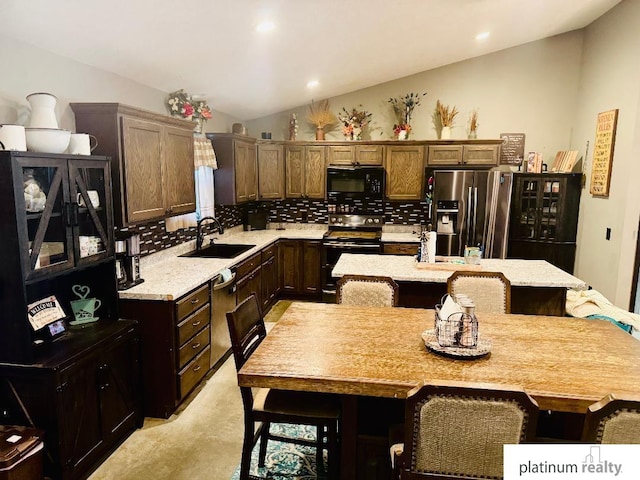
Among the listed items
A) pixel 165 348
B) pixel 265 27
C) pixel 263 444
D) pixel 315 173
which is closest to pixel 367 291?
pixel 263 444

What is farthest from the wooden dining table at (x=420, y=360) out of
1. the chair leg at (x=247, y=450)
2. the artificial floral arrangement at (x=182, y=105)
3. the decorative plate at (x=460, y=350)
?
the artificial floral arrangement at (x=182, y=105)

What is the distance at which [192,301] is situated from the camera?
121 inches

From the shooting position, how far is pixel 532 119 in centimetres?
562

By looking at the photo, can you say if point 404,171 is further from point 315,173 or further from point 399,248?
point 315,173

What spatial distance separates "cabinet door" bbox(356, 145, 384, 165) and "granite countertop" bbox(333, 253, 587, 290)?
2016mm

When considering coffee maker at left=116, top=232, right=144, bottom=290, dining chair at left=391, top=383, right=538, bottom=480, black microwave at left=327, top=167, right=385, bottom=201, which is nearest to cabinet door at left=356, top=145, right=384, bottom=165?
black microwave at left=327, top=167, right=385, bottom=201

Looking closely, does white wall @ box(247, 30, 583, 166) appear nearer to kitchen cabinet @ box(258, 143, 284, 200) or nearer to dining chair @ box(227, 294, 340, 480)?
kitchen cabinet @ box(258, 143, 284, 200)

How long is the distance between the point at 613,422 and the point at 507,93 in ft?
16.8

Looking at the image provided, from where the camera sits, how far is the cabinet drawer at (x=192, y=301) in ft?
9.55

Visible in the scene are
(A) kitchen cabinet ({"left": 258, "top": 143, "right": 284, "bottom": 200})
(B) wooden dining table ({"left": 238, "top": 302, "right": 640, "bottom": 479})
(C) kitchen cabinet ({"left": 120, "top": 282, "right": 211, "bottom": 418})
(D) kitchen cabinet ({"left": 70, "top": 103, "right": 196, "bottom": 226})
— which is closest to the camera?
(B) wooden dining table ({"left": 238, "top": 302, "right": 640, "bottom": 479})

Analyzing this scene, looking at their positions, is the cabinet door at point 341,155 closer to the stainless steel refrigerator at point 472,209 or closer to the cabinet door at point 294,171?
the cabinet door at point 294,171

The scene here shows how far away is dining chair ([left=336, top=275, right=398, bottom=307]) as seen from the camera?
2.82 meters

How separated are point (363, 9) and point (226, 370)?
3003 millimetres

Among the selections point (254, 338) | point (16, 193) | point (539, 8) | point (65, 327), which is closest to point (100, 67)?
point (16, 193)
